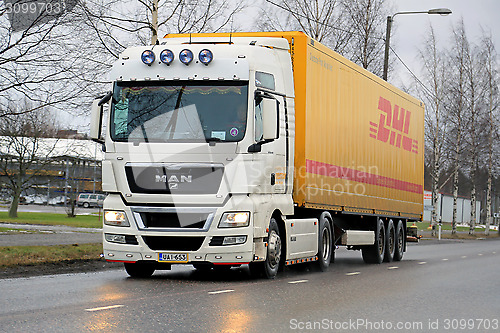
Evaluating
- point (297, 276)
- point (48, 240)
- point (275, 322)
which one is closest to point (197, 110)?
point (297, 276)

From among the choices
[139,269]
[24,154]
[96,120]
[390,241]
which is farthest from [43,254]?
[24,154]

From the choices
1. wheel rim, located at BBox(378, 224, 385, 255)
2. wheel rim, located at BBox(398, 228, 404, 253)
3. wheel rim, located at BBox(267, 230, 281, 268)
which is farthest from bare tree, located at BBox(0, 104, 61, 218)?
wheel rim, located at BBox(267, 230, 281, 268)

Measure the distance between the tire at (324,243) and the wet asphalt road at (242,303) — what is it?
2.28ft

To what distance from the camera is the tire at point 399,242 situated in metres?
21.0

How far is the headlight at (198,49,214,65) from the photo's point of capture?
12516mm

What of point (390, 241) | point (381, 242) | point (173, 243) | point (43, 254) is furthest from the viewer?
point (390, 241)

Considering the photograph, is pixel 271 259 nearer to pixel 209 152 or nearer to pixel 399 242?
pixel 209 152

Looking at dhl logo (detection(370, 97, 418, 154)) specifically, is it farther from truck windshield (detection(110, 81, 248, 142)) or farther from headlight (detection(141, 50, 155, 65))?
headlight (detection(141, 50, 155, 65))

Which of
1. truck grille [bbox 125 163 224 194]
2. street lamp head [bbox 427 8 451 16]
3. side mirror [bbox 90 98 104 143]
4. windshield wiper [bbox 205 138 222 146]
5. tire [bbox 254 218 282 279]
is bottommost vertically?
tire [bbox 254 218 282 279]

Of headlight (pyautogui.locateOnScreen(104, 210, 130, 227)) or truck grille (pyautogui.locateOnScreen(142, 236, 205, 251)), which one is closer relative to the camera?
truck grille (pyautogui.locateOnScreen(142, 236, 205, 251))

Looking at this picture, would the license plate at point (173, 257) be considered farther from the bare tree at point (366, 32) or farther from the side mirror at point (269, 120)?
the bare tree at point (366, 32)

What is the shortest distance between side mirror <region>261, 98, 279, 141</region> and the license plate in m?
2.20

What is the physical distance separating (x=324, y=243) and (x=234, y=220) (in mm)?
4136

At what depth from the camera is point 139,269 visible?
13.4 metres
